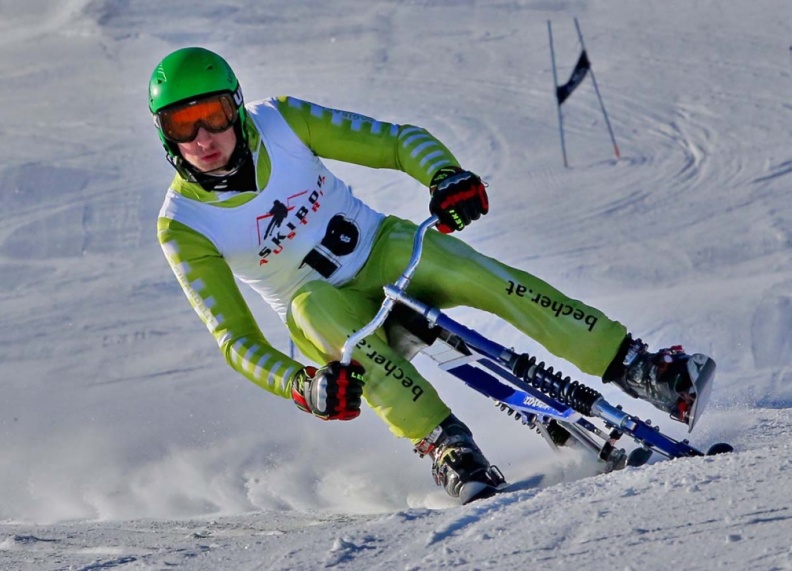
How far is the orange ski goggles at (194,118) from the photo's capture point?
5152 mm

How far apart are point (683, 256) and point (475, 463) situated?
4484 mm

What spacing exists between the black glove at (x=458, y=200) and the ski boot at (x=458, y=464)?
951 millimetres

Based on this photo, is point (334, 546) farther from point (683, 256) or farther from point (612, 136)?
point (612, 136)

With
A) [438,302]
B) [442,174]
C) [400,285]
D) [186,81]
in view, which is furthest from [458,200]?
[186,81]

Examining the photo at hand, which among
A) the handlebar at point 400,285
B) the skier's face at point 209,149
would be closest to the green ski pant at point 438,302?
the handlebar at point 400,285

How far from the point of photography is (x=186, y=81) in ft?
16.9

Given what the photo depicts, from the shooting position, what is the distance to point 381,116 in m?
12.8

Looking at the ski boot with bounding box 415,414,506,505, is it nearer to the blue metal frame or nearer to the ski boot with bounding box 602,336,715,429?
the blue metal frame

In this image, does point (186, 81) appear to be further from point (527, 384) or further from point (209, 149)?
point (527, 384)

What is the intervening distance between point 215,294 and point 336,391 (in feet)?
2.86

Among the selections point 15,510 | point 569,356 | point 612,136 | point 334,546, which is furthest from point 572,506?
point 612,136

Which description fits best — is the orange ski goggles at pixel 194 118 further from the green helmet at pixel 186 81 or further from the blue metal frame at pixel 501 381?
the blue metal frame at pixel 501 381

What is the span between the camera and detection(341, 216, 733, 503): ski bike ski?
16.9 ft

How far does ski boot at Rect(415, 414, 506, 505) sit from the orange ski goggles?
1.70m
